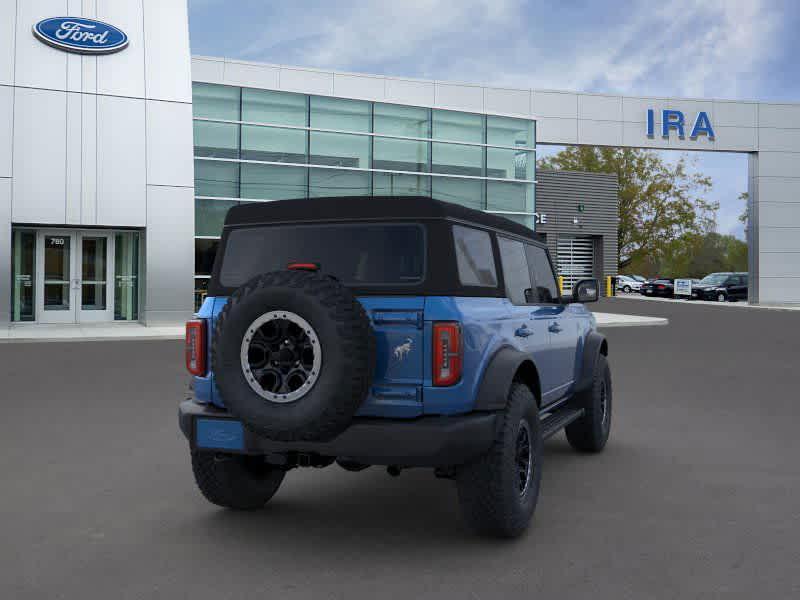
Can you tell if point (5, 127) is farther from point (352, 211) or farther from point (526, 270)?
point (352, 211)

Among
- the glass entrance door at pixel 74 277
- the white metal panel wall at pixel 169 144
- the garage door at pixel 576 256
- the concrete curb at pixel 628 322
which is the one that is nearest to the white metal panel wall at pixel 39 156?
the glass entrance door at pixel 74 277

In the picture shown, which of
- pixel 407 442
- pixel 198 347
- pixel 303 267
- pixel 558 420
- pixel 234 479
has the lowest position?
pixel 234 479

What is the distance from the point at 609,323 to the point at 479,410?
2165cm

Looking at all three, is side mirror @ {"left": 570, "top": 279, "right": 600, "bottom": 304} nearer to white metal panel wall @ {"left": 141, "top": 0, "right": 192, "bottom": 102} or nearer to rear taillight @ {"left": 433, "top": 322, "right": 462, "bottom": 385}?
rear taillight @ {"left": 433, "top": 322, "right": 462, "bottom": 385}

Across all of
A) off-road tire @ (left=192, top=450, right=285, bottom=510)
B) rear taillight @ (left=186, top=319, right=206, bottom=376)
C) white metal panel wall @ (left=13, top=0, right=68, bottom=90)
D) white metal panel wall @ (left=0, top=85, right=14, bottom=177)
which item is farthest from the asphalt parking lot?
white metal panel wall @ (left=13, top=0, right=68, bottom=90)

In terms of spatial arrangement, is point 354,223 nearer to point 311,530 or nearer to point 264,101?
point 311,530

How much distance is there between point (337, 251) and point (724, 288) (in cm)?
4634

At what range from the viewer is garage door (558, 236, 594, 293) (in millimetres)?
53469

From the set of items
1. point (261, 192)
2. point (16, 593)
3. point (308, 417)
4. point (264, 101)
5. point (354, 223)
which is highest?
point (264, 101)

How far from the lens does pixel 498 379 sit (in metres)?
4.50

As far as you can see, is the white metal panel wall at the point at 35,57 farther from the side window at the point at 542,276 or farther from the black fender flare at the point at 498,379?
the black fender flare at the point at 498,379

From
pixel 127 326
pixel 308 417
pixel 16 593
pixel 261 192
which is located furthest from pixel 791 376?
pixel 261 192

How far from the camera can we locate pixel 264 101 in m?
28.2

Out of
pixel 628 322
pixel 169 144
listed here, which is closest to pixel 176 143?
pixel 169 144
